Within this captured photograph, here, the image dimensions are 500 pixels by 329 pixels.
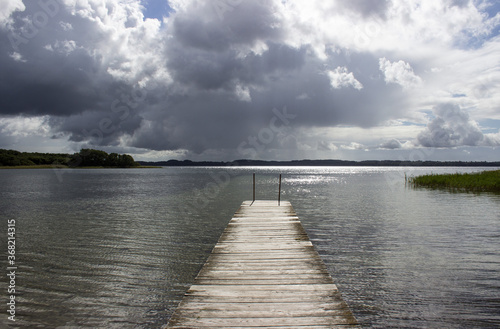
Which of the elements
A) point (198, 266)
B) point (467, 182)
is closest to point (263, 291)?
point (198, 266)

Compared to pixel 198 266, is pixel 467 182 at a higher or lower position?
higher

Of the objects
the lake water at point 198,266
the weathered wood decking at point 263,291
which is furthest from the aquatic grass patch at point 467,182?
the weathered wood decking at point 263,291

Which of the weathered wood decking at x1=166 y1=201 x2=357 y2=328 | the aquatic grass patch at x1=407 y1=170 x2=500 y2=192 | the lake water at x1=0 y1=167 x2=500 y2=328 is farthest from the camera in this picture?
the aquatic grass patch at x1=407 y1=170 x2=500 y2=192

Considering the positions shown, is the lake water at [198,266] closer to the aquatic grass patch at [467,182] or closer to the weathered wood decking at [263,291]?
the weathered wood decking at [263,291]

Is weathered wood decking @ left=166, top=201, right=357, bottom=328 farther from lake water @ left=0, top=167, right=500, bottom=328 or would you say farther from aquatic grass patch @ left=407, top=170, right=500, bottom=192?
aquatic grass patch @ left=407, top=170, right=500, bottom=192

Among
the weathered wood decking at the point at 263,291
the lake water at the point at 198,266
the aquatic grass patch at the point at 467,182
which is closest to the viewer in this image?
the weathered wood decking at the point at 263,291

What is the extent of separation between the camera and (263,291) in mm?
6566

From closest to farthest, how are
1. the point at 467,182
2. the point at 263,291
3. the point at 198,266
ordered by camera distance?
1. the point at 263,291
2. the point at 198,266
3. the point at 467,182

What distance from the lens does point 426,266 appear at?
37.3ft

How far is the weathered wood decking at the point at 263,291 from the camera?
5.31 metres

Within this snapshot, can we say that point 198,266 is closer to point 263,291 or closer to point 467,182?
point 263,291

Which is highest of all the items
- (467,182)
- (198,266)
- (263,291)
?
(467,182)

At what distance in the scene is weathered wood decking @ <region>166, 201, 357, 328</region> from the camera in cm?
531

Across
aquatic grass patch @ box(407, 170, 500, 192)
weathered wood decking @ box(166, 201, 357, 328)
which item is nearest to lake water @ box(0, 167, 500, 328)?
weathered wood decking @ box(166, 201, 357, 328)
